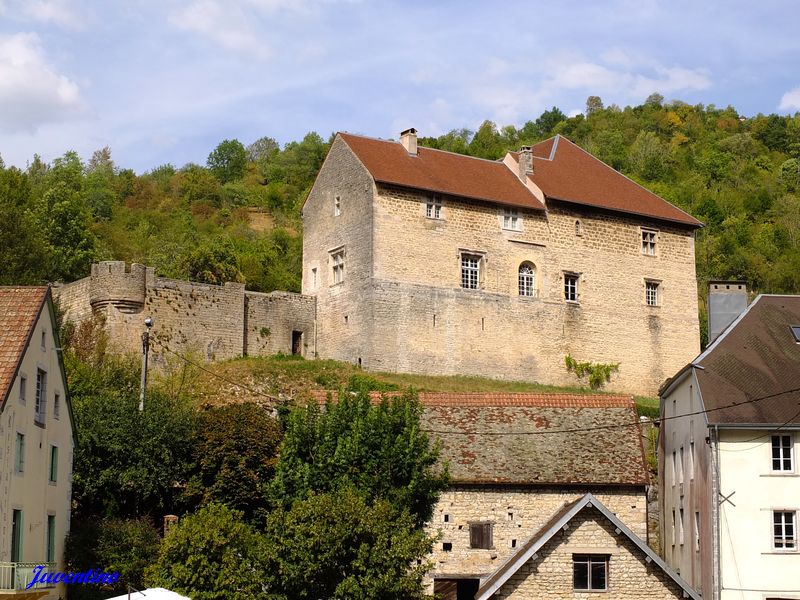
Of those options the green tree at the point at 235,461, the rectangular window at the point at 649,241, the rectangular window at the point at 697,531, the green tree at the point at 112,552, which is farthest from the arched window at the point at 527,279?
the green tree at the point at 112,552

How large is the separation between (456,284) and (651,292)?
974cm

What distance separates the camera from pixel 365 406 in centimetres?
3212

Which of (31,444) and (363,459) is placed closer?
(31,444)

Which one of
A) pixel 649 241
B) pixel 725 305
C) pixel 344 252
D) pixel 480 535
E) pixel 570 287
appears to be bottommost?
pixel 480 535

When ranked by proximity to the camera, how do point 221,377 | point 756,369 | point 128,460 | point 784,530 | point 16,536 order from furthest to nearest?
point 221,377, point 128,460, point 756,369, point 784,530, point 16,536

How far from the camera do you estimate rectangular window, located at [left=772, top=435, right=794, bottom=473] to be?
3212 centimetres

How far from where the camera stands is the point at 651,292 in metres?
55.8

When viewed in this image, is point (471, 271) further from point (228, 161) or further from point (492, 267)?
point (228, 161)

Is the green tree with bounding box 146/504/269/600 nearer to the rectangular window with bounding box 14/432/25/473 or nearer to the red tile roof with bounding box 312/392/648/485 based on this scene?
the rectangular window with bounding box 14/432/25/473

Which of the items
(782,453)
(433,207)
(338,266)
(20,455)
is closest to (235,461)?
(20,455)

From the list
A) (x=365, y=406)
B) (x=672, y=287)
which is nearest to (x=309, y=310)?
(x=672, y=287)

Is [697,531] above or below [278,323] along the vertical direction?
below

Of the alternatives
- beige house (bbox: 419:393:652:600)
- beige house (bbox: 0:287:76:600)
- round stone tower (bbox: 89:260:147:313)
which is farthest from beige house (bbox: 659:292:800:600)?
round stone tower (bbox: 89:260:147:313)

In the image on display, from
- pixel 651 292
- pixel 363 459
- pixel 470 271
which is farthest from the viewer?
pixel 651 292
